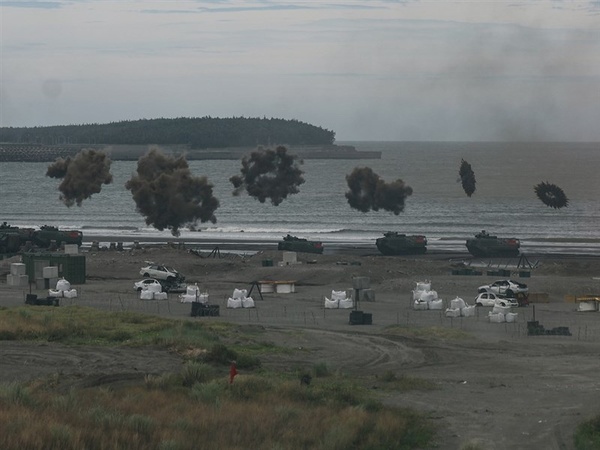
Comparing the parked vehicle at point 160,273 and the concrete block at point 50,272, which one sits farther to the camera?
the parked vehicle at point 160,273

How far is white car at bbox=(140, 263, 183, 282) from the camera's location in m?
64.4

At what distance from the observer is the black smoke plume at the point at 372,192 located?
10219 centimetres

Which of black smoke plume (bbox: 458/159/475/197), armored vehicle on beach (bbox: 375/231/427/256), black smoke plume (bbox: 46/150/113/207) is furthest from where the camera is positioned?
black smoke plume (bbox: 46/150/113/207)

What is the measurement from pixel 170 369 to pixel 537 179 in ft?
446

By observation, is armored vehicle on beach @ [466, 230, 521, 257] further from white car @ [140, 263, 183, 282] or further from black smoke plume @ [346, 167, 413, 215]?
white car @ [140, 263, 183, 282]

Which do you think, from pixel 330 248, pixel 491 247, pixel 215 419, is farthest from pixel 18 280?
pixel 215 419

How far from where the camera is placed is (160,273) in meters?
65.5

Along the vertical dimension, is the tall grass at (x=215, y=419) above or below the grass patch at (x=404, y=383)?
above

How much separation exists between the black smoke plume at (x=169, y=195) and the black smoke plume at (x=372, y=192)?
49.4ft

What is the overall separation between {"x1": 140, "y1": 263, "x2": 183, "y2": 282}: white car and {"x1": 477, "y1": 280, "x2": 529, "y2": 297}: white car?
18.1 m

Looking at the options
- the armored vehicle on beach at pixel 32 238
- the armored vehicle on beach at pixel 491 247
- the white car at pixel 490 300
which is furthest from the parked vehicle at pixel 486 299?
the armored vehicle on beach at pixel 32 238

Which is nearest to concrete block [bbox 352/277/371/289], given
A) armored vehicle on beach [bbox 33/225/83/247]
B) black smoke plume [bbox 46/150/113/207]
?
armored vehicle on beach [bbox 33/225/83/247]

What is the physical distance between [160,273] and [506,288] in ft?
69.0

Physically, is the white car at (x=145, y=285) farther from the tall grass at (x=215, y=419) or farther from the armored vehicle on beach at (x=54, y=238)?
the tall grass at (x=215, y=419)
